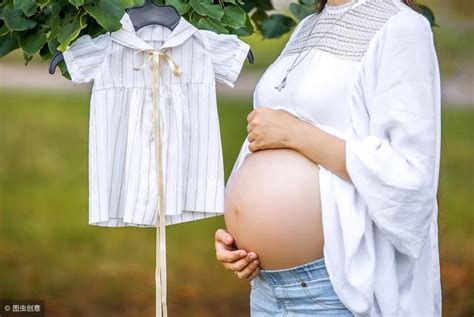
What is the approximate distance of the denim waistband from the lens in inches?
68.1

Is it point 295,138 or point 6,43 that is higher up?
point 6,43

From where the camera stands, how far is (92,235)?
5.27 m

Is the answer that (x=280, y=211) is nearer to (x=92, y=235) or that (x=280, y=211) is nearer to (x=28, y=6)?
(x=28, y=6)

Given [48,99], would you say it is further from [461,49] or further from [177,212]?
[177,212]

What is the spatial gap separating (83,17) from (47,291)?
138 inches

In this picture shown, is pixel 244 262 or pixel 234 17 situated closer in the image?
pixel 244 262

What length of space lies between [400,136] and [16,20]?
1.10 m

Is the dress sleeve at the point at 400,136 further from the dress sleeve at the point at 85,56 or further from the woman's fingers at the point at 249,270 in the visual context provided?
the dress sleeve at the point at 85,56

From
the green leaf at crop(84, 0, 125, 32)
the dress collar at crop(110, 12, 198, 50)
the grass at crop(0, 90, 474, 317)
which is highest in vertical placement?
the green leaf at crop(84, 0, 125, 32)

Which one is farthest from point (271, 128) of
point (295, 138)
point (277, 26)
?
point (277, 26)

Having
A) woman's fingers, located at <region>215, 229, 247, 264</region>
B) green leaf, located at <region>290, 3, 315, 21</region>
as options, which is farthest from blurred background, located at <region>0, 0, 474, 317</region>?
woman's fingers, located at <region>215, 229, 247, 264</region>

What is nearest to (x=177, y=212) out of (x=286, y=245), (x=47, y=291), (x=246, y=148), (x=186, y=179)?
(x=186, y=179)

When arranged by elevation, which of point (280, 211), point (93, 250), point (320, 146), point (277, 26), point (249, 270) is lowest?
point (93, 250)

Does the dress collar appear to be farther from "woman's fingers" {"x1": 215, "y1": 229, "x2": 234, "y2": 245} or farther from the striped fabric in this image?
"woman's fingers" {"x1": 215, "y1": 229, "x2": 234, "y2": 245}
